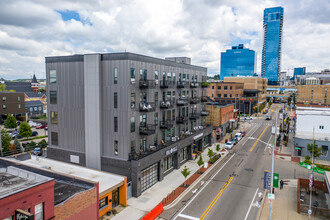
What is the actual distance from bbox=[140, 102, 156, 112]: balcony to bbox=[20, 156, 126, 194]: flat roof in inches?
313

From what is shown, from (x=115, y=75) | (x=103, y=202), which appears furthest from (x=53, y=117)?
(x=103, y=202)

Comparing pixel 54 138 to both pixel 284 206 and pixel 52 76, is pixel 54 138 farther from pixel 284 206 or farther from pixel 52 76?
pixel 284 206

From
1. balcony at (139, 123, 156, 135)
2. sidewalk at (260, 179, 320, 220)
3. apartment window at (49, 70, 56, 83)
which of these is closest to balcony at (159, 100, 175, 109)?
balcony at (139, 123, 156, 135)

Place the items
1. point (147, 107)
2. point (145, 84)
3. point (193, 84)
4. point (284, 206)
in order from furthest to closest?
point (193, 84)
point (147, 107)
point (145, 84)
point (284, 206)

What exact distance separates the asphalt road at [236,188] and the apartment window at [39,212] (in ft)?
38.3

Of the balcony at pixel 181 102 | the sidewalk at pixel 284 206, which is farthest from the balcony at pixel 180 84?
the sidewalk at pixel 284 206

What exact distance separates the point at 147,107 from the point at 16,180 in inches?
616

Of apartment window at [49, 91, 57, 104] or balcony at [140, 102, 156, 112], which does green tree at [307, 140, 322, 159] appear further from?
apartment window at [49, 91, 57, 104]

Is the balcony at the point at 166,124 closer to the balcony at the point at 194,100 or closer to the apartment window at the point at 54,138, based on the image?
the balcony at the point at 194,100

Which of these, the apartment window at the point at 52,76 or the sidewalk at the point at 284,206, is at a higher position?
the apartment window at the point at 52,76

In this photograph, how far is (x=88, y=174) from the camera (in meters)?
24.9

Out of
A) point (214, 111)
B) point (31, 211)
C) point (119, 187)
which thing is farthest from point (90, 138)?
point (214, 111)

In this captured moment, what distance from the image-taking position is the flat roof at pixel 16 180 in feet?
44.1

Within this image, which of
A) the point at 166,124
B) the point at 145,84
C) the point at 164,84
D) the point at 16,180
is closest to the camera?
the point at 16,180
